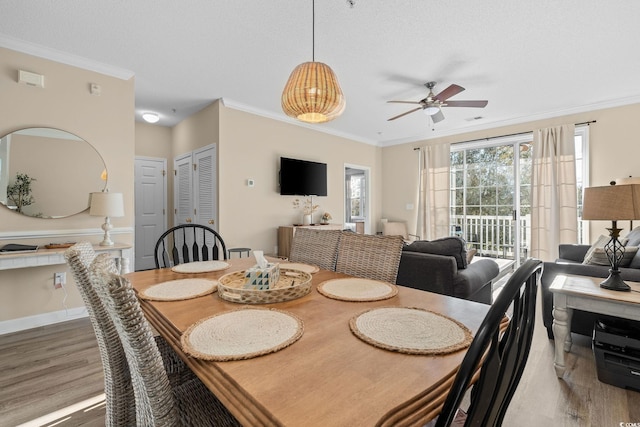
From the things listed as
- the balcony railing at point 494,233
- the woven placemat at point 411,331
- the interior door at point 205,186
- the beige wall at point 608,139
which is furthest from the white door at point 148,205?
the beige wall at point 608,139

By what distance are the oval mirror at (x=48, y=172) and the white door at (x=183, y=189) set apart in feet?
5.36

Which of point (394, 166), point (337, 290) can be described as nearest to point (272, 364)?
point (337, 290)

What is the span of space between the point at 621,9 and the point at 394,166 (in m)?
4.36

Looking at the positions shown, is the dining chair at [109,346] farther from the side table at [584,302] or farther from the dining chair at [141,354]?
the side table at [584,302]

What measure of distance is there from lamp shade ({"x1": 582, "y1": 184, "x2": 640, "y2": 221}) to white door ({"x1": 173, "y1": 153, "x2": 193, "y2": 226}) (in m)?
4.73

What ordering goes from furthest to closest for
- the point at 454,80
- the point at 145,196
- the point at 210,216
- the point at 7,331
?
the point at 145,196 < the point at 210,216 < the point at 454,80 < the point at 7,331

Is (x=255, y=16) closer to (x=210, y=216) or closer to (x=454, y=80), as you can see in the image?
(x=454, y=80)

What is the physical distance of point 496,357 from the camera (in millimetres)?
584

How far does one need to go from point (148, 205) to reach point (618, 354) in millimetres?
5914

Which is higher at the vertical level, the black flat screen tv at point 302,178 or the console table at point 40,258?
the black flat screen tv at point 302,178

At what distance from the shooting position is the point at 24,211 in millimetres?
2723

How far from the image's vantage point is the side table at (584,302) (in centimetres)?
175

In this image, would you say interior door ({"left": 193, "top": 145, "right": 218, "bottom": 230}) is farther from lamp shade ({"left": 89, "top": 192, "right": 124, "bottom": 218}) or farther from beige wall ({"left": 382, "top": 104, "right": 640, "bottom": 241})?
beige wall ({"left": 382, "top": 104, "right": 640, "bottom": 241})

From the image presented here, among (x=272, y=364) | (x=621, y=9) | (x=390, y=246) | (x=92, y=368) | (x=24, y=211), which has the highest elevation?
(x=621, y=9)
